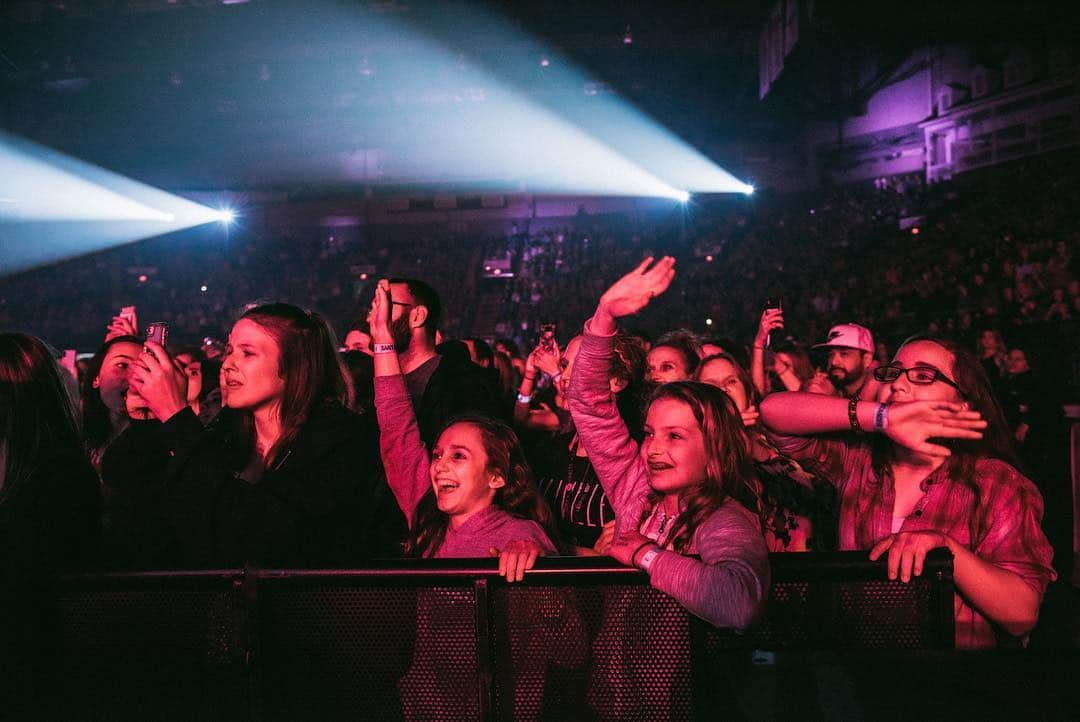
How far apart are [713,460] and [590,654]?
1.98 feet

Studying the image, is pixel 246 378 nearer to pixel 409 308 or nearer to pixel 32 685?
pixel 32 685

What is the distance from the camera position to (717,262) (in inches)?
838

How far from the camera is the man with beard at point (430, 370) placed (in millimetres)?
3115

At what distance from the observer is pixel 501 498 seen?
2467 millimetres

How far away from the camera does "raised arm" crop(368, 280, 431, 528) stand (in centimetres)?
253

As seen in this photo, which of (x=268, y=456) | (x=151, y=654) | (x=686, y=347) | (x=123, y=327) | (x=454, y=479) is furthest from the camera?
(x=686, y=347)

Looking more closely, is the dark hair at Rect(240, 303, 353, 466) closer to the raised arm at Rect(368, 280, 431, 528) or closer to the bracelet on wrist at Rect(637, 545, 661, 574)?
the raised arm at Rect(368, 280, 431, 528)

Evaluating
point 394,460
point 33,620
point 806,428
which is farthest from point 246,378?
point 806,428

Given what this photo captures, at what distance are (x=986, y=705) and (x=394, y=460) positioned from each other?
5.29 feet

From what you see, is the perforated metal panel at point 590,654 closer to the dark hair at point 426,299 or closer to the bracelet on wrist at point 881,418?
→ the bracelet on wrist at point 881,418

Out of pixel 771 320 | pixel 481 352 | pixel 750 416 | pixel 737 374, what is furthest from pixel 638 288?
pixel 481 352

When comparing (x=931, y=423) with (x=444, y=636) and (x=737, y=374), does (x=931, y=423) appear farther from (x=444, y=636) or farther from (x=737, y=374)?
(x=737, y=374)

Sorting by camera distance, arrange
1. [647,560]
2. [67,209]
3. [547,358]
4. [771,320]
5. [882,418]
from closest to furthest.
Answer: [647,560] → [882,418] → [547,358] → [771,320] → [67,209]

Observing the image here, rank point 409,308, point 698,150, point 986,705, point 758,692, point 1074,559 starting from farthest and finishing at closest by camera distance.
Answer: point 698,150 → point 1074,559 → point 409,308 → point 758,692 → point 986,705
